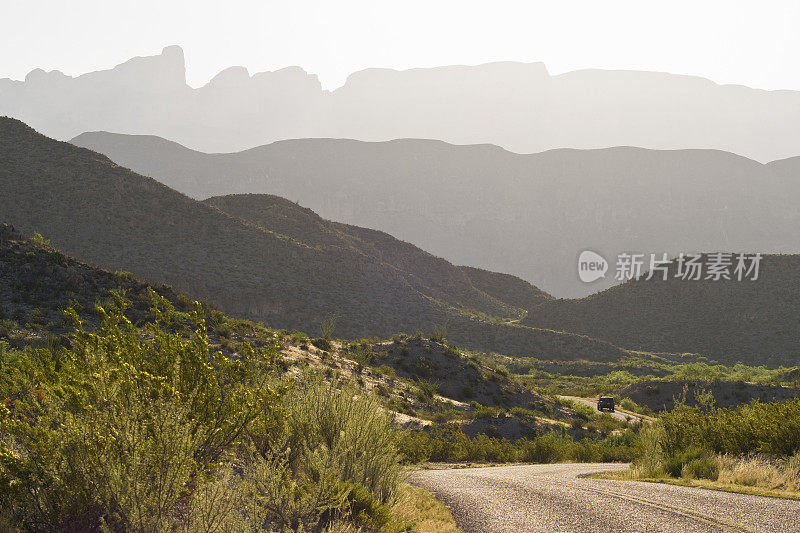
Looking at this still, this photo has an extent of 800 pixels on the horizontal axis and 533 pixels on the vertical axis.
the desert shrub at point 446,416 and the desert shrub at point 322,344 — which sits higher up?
the desert shrub at point 322,344

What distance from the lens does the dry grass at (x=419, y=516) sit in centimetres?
688

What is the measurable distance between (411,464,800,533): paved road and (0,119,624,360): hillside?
45.1 metres

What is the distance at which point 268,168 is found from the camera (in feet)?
562

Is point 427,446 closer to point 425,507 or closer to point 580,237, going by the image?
point 425,507

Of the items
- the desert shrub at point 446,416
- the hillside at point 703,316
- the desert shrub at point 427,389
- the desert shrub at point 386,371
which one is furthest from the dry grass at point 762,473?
the hillside at point 703,316

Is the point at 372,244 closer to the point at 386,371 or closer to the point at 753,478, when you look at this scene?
the point at 386,371

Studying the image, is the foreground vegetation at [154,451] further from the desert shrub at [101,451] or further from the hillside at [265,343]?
the hillside at [265,343]

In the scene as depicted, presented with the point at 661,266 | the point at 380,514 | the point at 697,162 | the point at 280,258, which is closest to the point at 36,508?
the point at 380,514

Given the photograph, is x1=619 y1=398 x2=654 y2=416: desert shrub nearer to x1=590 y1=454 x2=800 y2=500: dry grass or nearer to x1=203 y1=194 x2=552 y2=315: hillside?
x1=590 y1=454 x2=800 y2=500: dry grass

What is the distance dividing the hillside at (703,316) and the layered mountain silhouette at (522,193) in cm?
6599

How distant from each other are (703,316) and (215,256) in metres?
62.5

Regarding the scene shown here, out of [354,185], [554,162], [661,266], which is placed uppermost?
[554,162]

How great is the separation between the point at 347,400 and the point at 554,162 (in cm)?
17604

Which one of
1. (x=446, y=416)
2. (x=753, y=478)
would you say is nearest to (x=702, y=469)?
(x=753, y=478)
